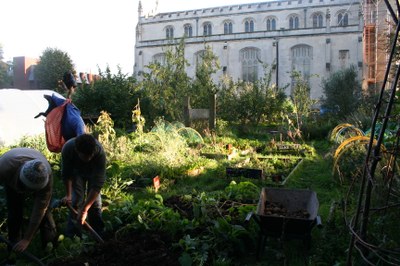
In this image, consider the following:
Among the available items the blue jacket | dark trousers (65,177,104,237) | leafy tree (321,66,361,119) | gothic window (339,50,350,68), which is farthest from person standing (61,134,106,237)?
gothic window (339,50,350,68)

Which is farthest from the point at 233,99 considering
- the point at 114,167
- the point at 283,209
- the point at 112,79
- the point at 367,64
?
the point at 367,64

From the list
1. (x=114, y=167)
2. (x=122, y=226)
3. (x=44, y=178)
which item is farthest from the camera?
(x=114, y=167)

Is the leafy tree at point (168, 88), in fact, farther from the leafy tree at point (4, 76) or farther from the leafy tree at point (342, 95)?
the leafy tree at point (4, 76)

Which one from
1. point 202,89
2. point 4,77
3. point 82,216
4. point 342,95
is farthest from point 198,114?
point 4,77

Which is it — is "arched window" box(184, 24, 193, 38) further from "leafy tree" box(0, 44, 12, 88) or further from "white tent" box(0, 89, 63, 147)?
"white tent" box(0, 89, 63, 147)

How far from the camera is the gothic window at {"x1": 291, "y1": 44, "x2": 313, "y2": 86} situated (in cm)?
3834

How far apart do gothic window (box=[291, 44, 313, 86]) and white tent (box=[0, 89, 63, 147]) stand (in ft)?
94.7

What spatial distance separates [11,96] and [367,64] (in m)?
31.4

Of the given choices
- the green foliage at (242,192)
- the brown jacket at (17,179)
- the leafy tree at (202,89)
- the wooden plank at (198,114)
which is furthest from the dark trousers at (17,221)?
the leafy tree at (202,89)

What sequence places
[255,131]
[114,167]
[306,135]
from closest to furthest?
[114,167] → [306,135] → [255,131]

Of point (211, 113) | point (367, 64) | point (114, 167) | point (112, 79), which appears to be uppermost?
point (367, 64)

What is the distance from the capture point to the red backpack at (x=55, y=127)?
515cm

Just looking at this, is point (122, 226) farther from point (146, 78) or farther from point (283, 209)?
point (146, 78)

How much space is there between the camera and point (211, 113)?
14594 mm
